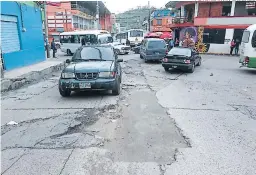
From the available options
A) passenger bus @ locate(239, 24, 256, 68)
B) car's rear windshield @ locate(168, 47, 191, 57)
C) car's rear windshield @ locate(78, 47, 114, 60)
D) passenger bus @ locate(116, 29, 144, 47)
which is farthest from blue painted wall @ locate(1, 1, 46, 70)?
passenger bus @ locate(116, 29, 144, 47)

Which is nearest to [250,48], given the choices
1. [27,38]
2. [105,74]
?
[105,74]

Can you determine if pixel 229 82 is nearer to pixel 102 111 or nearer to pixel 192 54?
pixel 192 54

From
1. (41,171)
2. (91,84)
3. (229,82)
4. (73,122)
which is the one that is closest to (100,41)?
(229,82)

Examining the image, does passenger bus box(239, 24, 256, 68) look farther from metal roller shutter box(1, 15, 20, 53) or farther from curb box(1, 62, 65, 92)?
metal roller shutter box(1, 15, 20, 53)

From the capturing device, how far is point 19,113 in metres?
6.22

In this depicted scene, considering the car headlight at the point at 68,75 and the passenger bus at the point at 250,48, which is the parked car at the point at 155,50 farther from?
the car headlight at the point at 68,75

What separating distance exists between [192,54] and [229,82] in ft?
10.3

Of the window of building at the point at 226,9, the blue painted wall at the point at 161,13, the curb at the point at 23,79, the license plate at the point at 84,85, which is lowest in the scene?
the curb at the point at 23,79

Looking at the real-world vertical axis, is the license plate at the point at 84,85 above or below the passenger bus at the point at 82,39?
below

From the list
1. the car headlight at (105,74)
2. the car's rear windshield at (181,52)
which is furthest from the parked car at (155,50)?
the car headlight at (105,74)

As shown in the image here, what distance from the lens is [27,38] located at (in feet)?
46.8

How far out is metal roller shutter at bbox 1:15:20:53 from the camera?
1161 cm

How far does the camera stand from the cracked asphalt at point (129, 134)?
358cm

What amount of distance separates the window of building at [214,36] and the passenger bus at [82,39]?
11220 mm
